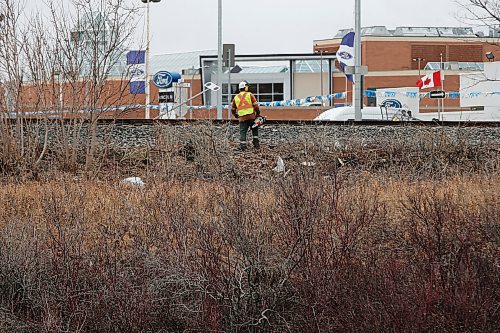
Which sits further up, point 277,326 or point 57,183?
point 57,183

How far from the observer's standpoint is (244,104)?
19234 millimetres

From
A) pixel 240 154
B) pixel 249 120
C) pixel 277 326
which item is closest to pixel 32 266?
pixel 277 326

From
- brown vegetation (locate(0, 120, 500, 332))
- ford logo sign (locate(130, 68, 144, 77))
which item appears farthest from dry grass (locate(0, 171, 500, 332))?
ford logo sign (locate(130, 68, 144, 77))

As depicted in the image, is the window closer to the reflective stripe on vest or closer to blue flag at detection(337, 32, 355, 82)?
blue flag at detection(337, 32, 355, 82)

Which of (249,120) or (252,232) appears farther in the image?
(249,120)

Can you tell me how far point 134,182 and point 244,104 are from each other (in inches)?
212

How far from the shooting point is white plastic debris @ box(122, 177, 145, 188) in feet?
45.8

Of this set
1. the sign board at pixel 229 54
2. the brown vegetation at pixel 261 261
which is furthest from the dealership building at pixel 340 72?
the brown vegetation at pixel 261 261

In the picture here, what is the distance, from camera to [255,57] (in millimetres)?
57188

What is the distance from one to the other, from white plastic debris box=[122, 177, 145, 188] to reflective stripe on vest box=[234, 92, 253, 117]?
14.9ft

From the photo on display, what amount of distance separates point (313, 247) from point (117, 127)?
10.7 meters

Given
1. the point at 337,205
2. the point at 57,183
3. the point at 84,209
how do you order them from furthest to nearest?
1. the point at 57,183
2. the point at 84,209
3. the point at 337,205

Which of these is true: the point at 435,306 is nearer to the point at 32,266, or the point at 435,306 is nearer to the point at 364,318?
the point at 364,318

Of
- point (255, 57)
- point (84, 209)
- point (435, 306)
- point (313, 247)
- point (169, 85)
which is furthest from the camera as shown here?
point (255, 57)
